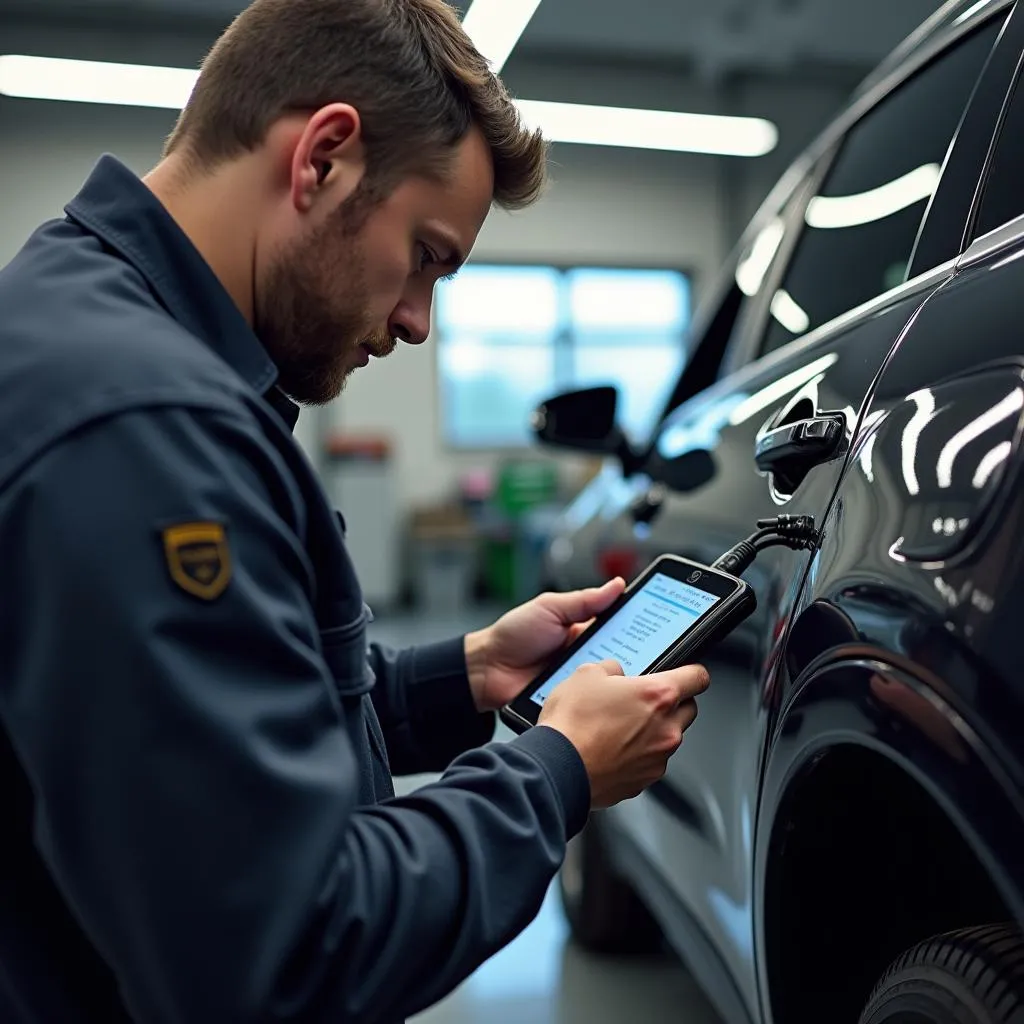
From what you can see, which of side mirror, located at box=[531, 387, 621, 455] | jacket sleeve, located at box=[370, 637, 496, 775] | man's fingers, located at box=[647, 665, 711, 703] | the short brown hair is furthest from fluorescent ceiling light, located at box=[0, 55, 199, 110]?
man's fingers, located at box=[647, 665, 711, 703]

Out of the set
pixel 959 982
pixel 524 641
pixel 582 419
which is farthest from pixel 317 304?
pixel 582 419

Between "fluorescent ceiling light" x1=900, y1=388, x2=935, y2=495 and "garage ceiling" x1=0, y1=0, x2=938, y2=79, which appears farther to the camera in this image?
"garage ceiling" x1=0, y1=0, x2=938, y2=79

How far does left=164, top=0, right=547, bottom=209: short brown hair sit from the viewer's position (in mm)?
814

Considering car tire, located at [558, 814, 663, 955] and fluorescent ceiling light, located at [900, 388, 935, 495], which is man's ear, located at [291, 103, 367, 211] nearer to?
fluorescent ceiling light, located at [900, 388, 935, 495]

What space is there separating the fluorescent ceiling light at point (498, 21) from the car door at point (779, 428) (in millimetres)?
3744

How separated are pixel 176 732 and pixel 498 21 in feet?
17.9

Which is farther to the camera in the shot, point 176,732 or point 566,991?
point 566,991

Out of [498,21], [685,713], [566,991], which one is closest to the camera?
[685,713]

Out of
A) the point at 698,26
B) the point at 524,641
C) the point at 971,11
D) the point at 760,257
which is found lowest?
the point at 524,641

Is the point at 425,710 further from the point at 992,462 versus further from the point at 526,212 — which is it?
the point at 526,212

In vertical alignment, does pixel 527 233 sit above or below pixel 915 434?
above

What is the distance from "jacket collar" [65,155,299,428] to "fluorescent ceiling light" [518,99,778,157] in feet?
20.2

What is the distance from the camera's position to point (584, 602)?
126cm

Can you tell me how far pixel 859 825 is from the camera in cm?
98
